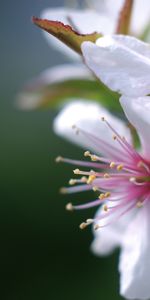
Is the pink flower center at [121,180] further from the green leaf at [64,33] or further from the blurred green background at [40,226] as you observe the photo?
the blurred green background at [40,226]

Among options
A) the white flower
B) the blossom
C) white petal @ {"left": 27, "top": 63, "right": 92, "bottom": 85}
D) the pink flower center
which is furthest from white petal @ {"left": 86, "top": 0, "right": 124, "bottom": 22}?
the pink flower center

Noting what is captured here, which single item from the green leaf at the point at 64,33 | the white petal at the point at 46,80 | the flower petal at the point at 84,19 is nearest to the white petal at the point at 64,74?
the white petal at the point at 46,80

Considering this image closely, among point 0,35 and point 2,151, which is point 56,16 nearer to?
point 2,151

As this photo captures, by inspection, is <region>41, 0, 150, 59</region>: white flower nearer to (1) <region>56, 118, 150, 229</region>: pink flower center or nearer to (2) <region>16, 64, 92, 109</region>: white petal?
(2) <region>16, 64, 92, 109</region>: white petal

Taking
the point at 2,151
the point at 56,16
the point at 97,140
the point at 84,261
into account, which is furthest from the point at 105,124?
the point at 2,151

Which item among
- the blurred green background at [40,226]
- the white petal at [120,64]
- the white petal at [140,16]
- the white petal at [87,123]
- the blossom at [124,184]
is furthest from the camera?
the blurred green background at [40,226]

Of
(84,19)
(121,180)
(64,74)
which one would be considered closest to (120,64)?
(121,180)

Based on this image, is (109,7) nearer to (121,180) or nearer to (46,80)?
(46,80)
